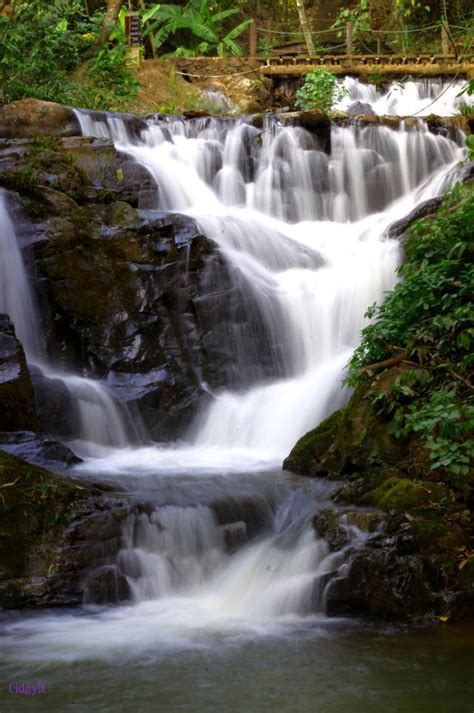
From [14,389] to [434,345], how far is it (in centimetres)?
354

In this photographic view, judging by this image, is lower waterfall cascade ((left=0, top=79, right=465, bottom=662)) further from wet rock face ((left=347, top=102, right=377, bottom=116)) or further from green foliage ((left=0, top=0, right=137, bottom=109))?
green foliage ((left=0, top=0, right=137, bottom=109))

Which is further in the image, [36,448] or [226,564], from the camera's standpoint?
[36,448]

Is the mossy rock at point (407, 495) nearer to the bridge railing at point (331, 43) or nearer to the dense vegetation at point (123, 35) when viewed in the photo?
the dense vegetation at point (123, 35)

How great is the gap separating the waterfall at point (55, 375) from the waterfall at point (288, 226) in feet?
1.15

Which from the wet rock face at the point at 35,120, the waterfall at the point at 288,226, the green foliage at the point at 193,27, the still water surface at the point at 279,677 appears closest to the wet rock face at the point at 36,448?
the waterfall at the point at 288,226

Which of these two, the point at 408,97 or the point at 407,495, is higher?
the point at 408,97

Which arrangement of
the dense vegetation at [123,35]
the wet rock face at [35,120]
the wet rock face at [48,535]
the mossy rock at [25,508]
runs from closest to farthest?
the wet rock face at [48,535], the mossy rock at [25,508], the wet rock face at [35,120], the dense vegetation at [123,35]

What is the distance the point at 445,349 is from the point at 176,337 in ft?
12.3

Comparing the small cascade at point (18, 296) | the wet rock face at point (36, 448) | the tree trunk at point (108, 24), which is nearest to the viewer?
the wet rock face at point (36, 448)

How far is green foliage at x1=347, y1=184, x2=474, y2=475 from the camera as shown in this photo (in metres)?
6.14

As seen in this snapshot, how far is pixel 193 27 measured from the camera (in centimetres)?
2153

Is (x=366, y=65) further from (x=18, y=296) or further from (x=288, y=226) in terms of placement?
(x=18, y=296)

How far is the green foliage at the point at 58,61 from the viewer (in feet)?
46.2

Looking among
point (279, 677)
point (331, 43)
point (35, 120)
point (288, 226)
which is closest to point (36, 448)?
point (279, 677)
